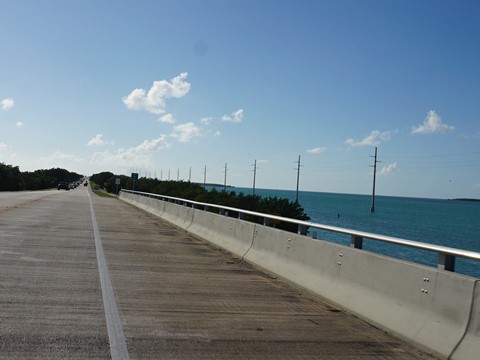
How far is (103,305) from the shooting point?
7875 mm

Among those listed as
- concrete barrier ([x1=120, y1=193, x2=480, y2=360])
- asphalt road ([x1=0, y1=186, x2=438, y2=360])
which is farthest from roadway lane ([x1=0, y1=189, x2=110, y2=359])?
concrete barrier ([x1=120, y1=193, x2=480, y2=360])

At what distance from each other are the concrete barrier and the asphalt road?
24cm

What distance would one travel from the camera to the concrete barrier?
19.1 feet

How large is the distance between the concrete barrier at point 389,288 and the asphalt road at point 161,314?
237 mm

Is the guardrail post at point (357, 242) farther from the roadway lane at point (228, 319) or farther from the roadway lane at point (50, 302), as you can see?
the roadway lane at point (50, 302)

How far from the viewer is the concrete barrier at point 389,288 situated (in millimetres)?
5824

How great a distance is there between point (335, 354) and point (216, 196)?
40.0 metres

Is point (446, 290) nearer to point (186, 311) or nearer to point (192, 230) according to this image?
point (186, 311)

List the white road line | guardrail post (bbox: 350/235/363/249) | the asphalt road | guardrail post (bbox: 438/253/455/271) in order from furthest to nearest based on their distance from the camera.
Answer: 1. guardrail post (bbox: 350/235/363/249)
2. guardrail post (bbox: 438/253/455/271)
3. the asphalt road
4. the white road line

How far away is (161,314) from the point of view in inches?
296

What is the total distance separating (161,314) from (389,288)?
10.3 feet

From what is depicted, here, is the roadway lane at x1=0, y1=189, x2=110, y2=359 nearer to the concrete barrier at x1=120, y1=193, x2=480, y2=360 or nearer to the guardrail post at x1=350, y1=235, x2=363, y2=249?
the concrete barrier at x1=120, y1=193, x2=480, y2=360

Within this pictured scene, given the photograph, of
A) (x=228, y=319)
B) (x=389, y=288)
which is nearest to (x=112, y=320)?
(x=228, y=319)

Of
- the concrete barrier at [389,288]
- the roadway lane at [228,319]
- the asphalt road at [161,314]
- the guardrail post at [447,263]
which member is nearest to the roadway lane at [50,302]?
the asphalt road at [161,314]
